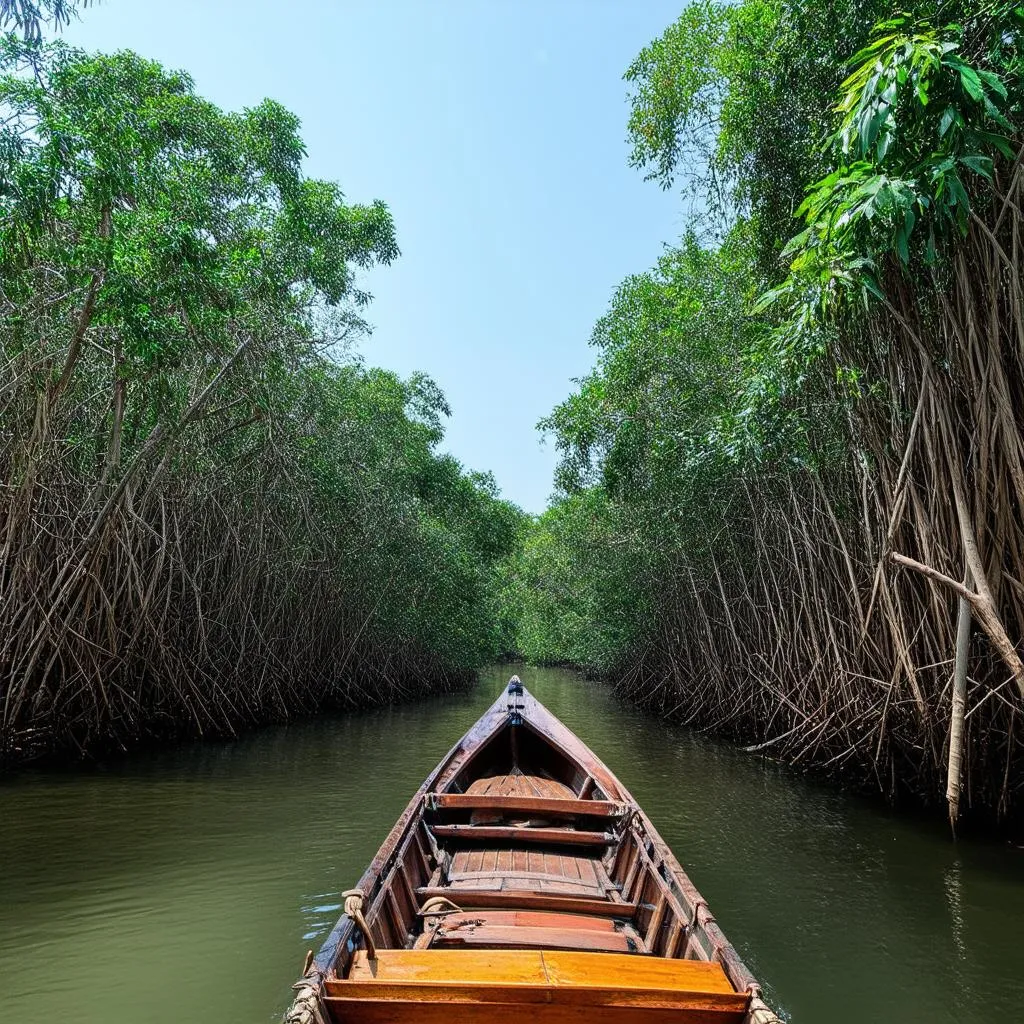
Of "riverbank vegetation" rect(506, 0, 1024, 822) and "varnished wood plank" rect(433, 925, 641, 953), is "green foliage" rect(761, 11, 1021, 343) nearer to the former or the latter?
"riverbank vegetation" rect(506, 0, 1024, 822)

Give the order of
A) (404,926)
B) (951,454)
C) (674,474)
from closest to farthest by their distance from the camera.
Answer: (404,926) → (951,454) → (674,474)

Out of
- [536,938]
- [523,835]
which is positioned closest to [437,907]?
[536,938]

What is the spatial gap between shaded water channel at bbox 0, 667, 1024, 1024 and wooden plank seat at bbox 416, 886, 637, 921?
2.69 ft

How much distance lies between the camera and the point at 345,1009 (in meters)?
2.10

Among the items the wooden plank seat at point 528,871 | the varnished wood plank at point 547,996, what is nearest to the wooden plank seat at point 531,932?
the wooden plank seat at point 528,871

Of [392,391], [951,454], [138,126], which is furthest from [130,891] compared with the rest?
[392,391]

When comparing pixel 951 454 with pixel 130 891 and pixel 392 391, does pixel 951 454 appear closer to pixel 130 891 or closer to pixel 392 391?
pixel 130 891

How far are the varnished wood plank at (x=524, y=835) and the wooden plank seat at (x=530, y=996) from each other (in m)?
2.22

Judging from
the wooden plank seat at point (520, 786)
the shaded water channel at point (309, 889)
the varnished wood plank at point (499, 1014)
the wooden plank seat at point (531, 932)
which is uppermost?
the varnished wood plank at point (499, 1014)

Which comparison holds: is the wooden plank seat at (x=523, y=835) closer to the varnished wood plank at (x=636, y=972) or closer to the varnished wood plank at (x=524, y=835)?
the varnished wood plank at (x=524, y=835)

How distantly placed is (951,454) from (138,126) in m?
8.24

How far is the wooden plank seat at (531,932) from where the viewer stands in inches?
125

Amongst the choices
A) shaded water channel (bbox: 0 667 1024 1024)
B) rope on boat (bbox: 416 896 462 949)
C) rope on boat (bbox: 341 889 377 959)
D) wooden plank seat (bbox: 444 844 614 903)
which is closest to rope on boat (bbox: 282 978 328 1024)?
rope on boat (bbox: 341 889 377 959)

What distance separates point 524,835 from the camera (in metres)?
4.54
